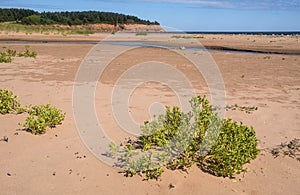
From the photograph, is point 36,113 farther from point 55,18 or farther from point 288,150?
point 55,18

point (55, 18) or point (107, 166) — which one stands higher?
point (55, 18)

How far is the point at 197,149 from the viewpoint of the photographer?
4.54m

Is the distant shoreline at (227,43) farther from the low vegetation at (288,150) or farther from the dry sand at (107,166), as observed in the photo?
the low vegetation at (288,150)

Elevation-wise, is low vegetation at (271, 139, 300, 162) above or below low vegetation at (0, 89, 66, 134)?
above

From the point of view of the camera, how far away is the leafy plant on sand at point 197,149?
13.8ft

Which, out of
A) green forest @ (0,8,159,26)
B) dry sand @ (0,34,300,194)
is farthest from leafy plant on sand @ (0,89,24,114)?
green forest @ (0,8,159,26)

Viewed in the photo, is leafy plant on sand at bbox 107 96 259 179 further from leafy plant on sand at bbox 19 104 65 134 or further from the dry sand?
leafy plant on sand at bbox 19 104 65 134

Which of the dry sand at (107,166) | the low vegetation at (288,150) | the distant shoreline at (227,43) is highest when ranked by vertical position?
the distant shoreline at (227,43)

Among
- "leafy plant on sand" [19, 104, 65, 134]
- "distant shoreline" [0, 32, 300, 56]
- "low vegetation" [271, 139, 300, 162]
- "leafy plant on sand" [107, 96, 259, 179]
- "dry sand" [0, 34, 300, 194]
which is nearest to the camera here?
"dry sand" [0, 34, 300, 194]

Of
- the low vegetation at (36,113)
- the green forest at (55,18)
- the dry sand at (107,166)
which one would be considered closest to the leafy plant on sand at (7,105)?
the low vegetation at (36,113)

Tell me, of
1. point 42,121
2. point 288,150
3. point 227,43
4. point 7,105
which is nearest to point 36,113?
point 7,105

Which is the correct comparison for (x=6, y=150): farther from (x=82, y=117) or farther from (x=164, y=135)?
(x=164, y=135)

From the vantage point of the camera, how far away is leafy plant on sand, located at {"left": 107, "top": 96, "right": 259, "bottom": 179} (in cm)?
422

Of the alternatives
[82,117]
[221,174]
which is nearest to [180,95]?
[82,117]
